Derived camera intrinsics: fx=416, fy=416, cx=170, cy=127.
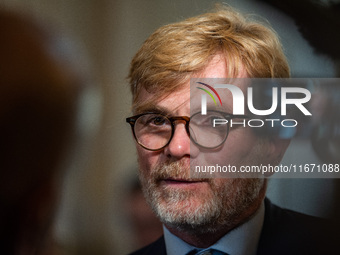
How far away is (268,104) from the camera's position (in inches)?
47.9

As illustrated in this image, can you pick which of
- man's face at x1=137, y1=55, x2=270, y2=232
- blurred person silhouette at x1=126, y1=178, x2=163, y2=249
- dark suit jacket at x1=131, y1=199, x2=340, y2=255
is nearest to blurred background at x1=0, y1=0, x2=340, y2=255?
blurred person silhouette at x1=126, y1=178, x2=163, y2=249

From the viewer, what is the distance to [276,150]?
1.22 m

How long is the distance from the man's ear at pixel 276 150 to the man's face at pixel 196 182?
17mm

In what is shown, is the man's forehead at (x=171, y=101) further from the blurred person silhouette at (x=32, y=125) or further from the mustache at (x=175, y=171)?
the blurred person silhouette at (x=32, y=125)

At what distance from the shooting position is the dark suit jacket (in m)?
1.23

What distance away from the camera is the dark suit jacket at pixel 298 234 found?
4.05 ft

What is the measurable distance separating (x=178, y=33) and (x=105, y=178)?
1.67 ft

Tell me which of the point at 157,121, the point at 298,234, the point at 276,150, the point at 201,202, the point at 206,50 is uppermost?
the point at 206,50

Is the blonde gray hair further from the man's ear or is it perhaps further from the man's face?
the man's ear

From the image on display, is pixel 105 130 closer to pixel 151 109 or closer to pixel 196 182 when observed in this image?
pixel 151 109

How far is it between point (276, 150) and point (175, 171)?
1.02 ft

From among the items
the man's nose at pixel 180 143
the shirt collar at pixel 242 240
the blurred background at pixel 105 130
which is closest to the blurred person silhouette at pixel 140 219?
the blurred background at pixel 105 130

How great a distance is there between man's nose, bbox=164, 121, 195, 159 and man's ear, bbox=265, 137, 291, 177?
0.24 meters

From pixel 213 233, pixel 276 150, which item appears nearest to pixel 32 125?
pixel 213 233
